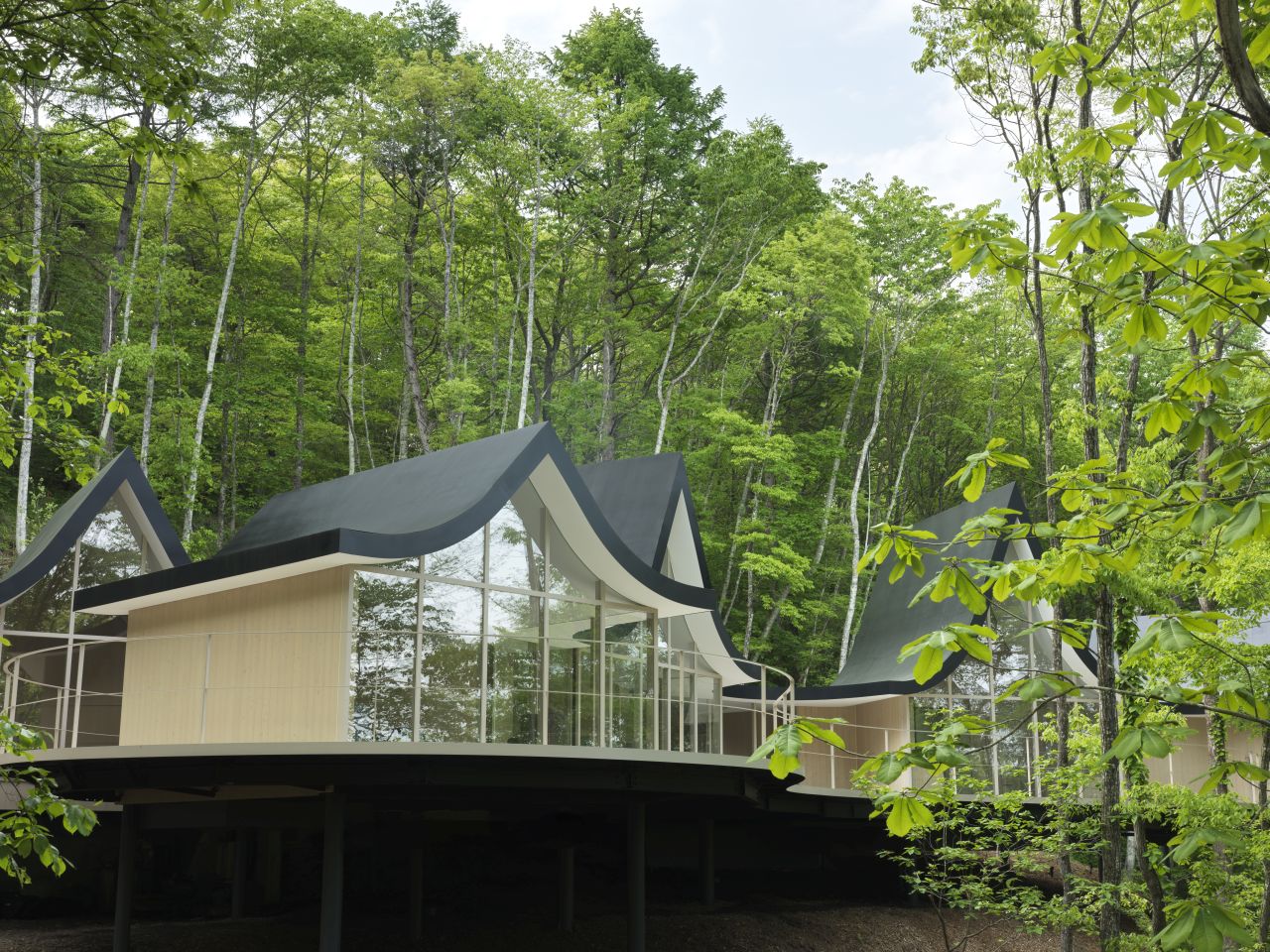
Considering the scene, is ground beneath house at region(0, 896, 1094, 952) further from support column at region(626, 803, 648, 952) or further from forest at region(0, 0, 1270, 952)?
support column at region(626, 803, 648, 952)

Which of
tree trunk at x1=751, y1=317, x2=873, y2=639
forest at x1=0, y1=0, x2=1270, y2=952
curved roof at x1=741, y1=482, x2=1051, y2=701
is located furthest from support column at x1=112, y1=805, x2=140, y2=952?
tree trunk at x1=751, y1=317, x2=873, y2=639

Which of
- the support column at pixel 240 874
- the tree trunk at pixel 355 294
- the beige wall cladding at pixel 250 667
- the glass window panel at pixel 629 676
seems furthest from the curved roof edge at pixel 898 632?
the tree trunk at pixel 355 294

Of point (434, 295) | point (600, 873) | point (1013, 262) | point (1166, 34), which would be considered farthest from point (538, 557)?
point (434, 295)

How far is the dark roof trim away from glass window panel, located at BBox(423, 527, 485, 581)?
662 millimetres

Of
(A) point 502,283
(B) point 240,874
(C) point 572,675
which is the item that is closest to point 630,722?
(C) point 572,675

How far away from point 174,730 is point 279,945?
313cm

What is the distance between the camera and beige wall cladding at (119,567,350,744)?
41.5ft

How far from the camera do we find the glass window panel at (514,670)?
13492 millimetres

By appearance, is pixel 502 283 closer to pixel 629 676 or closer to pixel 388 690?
pixel 629 676

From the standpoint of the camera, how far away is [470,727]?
13188 mm

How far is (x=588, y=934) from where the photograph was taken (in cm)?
1598

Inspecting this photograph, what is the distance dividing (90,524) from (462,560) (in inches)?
304

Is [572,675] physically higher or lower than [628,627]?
lower

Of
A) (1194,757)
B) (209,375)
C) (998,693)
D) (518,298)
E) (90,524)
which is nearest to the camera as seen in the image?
(90,524)
